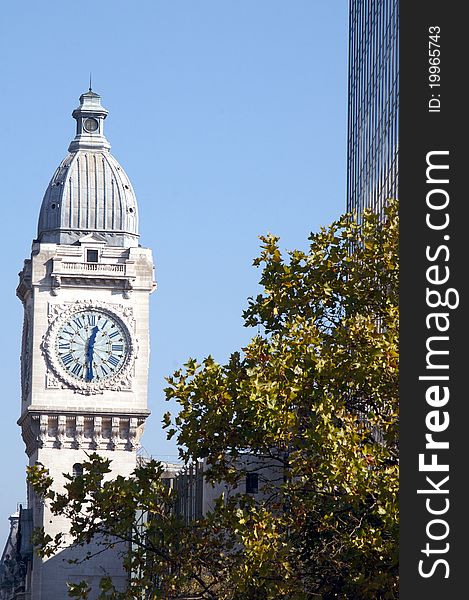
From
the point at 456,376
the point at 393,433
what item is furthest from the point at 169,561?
the point at 456,376

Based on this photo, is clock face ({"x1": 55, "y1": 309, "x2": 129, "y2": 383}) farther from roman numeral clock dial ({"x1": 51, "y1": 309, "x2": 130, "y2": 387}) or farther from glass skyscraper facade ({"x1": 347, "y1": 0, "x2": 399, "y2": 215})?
glass skyscraper facade ({"x1": 347, "y1": 0, "x2": 399, "y2": 215})

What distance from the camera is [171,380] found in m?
41.3

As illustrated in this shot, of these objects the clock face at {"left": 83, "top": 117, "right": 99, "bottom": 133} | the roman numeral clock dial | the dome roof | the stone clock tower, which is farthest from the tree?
the clock face at {"left": 83, "top": 117, "right": 99, "bottom": 133}

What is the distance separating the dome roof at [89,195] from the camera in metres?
134

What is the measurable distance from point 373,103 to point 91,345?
52.6m

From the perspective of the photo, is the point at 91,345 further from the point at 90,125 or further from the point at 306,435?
the point at 306,435

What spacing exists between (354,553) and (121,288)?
301 ft

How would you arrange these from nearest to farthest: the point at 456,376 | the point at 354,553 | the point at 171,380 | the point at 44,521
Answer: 1. the point at 456,376
2. the point at 354,553
3. the point at 171,380
4. the point at 44,521

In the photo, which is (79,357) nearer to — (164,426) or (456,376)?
(164,426)

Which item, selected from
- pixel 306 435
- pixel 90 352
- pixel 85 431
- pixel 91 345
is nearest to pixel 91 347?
pixel 91 345

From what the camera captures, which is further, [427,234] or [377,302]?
[377,302]

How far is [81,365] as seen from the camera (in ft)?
419

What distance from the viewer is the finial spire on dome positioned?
137 m

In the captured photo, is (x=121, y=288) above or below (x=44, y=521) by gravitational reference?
above
